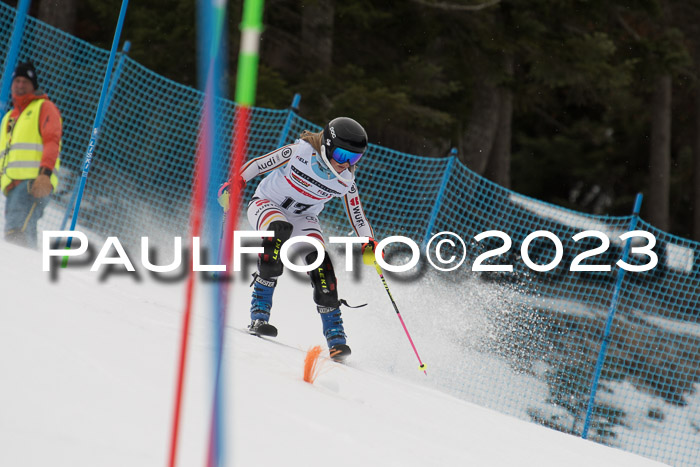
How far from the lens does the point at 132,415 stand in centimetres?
248

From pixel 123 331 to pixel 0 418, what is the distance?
1.37 meters

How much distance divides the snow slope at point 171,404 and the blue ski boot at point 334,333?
44 cm

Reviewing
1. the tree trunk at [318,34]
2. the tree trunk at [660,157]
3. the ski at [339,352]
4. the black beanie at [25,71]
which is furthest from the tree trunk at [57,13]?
the tree trunk at [660,157]

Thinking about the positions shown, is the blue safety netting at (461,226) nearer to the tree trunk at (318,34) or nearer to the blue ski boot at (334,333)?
the tree trunk at (318,34)

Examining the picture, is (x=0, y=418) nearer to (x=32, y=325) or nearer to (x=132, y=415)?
(x=132, y=415)

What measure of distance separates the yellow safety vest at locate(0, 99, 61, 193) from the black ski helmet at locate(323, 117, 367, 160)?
2561mm

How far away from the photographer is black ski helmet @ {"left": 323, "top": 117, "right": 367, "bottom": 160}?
5211 mm

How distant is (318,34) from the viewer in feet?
40.6

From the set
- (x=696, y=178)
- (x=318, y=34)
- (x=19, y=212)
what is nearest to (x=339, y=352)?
(x=19, y=212)

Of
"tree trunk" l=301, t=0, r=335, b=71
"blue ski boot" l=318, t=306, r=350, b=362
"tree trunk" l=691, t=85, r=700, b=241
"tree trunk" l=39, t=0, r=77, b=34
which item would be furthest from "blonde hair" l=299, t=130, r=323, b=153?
"tree trunk" l=691, t=85, r=700, b=241

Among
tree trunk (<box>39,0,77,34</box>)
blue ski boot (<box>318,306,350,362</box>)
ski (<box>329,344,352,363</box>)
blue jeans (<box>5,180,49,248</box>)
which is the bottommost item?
ski (<box>329,344,352,363</box>)

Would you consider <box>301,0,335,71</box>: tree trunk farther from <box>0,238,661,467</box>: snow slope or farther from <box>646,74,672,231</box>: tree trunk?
<box>646,74,672,231</box>: tree trunk

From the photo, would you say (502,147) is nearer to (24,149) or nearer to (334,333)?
(334,333)

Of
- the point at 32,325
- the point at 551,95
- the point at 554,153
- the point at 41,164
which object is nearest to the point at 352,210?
the point at 41,164
